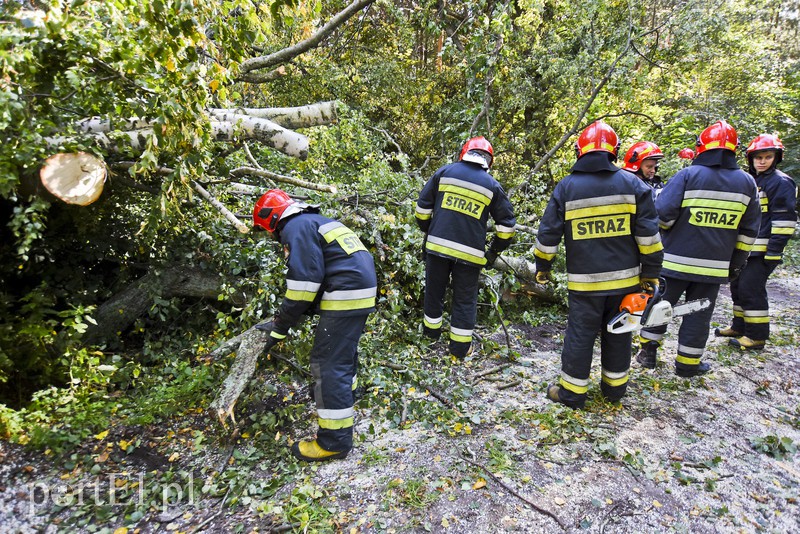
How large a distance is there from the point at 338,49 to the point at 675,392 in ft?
24.0

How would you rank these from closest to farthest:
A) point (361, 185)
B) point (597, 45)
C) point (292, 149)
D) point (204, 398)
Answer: point (204, 398) < point (292, 149) < point (361, 185) < point (597, 45)

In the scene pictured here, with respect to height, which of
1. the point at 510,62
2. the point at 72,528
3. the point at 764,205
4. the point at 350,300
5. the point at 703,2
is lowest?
the point at 72,528

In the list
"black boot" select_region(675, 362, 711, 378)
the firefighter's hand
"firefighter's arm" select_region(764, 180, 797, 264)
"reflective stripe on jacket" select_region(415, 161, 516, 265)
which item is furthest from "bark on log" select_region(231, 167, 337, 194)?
"firefighter's arm" select_region(764, 180, 797, 264)

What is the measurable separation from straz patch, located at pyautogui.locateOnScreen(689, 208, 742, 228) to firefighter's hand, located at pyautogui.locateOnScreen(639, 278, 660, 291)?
3.19ft

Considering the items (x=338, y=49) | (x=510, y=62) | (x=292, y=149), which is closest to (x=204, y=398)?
(x=292, y=149)

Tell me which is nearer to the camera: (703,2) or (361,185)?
(361,185)

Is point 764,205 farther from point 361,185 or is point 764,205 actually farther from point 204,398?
point 204,398

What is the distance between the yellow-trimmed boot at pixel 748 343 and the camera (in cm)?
411

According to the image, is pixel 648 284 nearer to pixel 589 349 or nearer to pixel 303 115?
pixel 589 349

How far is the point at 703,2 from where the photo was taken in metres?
7.88

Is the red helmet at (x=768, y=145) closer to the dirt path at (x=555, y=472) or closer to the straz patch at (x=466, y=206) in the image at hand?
the dirt path at (x=555, y=472)

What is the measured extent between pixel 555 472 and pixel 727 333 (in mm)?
3333

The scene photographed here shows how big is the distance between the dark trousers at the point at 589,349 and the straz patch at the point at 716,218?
3.94 feet

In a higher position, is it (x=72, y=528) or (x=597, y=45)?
(x=597, y=45)
